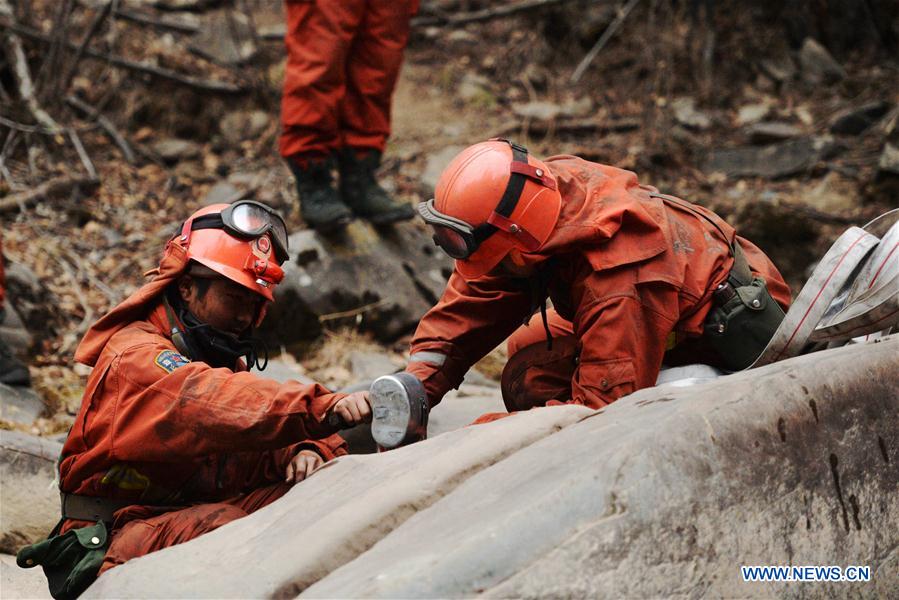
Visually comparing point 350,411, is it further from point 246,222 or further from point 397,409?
point 246,222

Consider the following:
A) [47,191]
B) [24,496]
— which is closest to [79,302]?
[47,191]

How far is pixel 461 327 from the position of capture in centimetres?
426

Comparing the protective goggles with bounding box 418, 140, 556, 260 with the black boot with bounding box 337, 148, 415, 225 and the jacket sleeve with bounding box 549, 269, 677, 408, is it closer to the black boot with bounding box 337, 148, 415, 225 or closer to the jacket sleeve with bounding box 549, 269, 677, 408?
the jacket sleeve with bounding box 549, 269, 677, 408

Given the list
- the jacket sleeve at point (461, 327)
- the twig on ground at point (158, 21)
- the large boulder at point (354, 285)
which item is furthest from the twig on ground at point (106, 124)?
the jacket sleeve at point (461, 327)

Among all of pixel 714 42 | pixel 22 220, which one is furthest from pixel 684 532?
pixel 714 42

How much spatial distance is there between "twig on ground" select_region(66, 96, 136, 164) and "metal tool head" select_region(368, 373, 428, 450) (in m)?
6.64

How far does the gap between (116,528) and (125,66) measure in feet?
23.2

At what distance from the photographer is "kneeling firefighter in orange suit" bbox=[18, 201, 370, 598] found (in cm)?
331

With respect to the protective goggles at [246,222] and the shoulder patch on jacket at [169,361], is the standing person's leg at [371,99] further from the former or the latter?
the shoulder patch on jacket at [169,361]

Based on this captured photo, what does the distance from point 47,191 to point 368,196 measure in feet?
9.84

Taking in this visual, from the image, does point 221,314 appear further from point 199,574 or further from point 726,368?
point 726,368

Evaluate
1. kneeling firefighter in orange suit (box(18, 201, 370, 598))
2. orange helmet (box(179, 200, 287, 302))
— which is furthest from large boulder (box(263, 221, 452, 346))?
orange helmet (box(179, 200, 287, 302))

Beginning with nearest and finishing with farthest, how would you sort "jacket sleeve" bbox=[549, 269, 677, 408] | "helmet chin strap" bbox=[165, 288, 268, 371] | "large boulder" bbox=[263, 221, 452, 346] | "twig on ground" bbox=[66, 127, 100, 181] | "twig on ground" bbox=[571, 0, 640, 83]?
"jacket sleeve" bbox=[549, 269, 677, 408]
"helmet chin strap" bbox=[165, 288, 268, 371]
"large boulder" bbox=[263, 221, 452, 346]
"twig on ground" bbox=[66, 127, 100, 181]
"twig on ground" bbox=[571, 0, 640, 83]

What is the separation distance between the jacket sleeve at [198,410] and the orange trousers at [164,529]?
0.68ft
